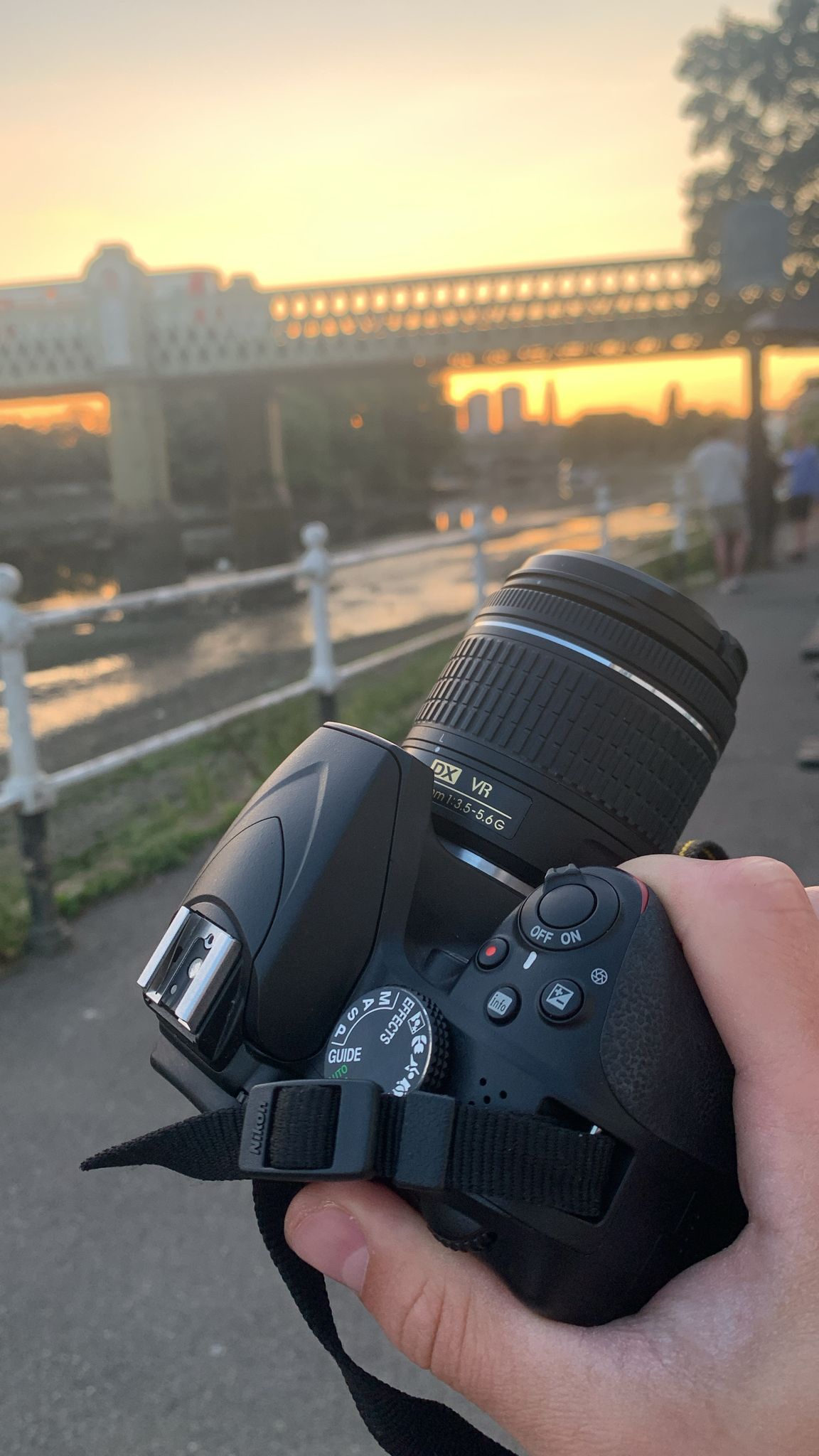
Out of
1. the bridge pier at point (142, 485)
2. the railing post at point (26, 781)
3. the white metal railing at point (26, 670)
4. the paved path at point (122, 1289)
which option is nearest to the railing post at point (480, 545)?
the white metal railing at point (26, 670)

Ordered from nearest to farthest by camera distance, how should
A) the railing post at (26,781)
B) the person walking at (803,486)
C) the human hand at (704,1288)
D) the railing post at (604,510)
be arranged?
the human hand at (704,1288) < the railing post at (26,781) < the railing post at (604,510) < the person walking at (803,486)

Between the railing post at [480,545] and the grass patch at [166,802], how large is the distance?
0.60 m

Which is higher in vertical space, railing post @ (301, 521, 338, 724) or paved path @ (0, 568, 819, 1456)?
railing post @ (301, 521, 338, 724)

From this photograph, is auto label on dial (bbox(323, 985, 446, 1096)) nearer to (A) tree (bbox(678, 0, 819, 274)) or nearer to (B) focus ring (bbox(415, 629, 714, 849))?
(B) focus ring (bbox(415, 629, 714, 849))

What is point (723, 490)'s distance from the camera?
30.0 ft

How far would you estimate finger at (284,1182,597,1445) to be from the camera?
2.48 feet

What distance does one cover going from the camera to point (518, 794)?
3.31 ft

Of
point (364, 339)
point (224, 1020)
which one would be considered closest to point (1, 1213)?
point (224, 1020)

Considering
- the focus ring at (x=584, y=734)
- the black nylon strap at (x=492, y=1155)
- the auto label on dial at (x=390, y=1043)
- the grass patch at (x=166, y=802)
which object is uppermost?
the focus ring at (x=584, y=734)

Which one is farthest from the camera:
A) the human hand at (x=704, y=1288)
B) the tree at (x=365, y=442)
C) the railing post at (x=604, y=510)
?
the tree at (x=365, y=442)

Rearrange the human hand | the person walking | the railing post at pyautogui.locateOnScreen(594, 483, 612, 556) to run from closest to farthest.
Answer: the human hand, the railing post at pyautogui.locateOnScreen(594, 483, 612, 556), the person walking

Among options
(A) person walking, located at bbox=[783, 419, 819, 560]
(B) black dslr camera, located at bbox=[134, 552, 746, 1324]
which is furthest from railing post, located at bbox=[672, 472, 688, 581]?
(B) black dslr camera, located at bbox=[134, 552, 746, 1324]

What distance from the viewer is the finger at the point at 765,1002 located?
0.73 metres

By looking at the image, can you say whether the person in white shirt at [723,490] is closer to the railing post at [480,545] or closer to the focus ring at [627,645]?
→ the railing post at [480,545]
